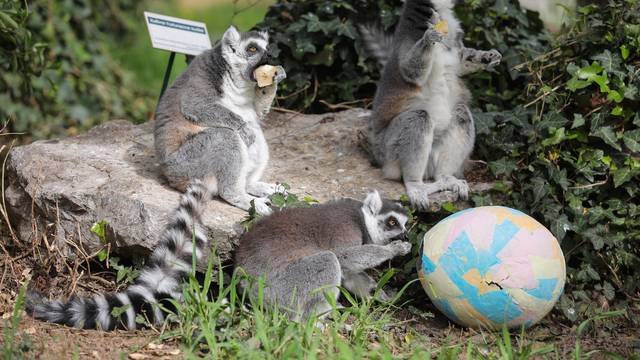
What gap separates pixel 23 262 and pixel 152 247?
1.01 metres

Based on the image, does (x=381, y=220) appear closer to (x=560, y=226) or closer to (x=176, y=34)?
(x=560, y=226)

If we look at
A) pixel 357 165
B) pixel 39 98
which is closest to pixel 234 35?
pixel 357 165

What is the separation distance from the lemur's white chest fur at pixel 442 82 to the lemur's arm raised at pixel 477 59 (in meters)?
0.05

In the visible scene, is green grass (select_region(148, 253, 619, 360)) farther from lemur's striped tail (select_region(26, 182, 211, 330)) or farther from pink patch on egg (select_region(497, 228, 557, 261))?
pink patch on egg (select_region(497, 228, 557, 261))

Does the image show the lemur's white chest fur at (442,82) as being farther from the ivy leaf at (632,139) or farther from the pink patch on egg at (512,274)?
the pink patch on egg at (512,274)

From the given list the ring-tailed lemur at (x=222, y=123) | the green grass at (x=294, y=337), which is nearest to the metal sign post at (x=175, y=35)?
the ring-tailed lemur at (x=222, y=123)

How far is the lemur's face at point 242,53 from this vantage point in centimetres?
526

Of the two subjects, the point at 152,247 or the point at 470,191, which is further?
the point at 470,191

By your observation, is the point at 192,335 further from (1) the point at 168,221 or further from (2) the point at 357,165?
(2) the point at 357,165

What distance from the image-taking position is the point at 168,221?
467 cm

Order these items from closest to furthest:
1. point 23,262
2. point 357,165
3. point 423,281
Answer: point 423,281
point 23,262
point 357,165

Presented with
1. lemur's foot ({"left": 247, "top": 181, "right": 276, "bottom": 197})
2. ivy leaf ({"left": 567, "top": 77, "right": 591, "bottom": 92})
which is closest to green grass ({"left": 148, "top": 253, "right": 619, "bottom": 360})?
lemur's foot ({"left": 247, "top": 181, "right": 276, "bottom": 197})

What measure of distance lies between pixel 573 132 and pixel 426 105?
3.37ft

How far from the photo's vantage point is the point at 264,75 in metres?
5.25
